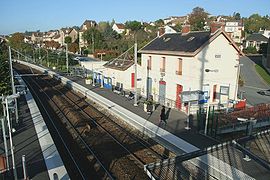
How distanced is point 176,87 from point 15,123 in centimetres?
1404

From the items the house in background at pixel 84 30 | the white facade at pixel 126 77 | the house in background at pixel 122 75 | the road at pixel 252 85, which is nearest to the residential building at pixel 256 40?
the road at pixel 252 85

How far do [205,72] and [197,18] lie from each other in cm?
8992

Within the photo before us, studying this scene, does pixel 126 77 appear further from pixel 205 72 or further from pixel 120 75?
pixel 205 72

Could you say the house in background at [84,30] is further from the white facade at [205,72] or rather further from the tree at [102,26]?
the white facade at [205,72]

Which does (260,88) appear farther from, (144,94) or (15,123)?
(15,123)

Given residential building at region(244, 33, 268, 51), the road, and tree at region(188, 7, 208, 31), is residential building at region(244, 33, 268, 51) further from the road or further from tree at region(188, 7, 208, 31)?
the road

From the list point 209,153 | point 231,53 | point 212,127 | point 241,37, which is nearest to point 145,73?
point 231,53

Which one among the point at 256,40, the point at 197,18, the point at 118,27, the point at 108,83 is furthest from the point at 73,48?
the point at 108,83

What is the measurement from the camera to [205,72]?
23234mm

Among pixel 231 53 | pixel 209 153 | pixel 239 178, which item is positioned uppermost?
pixel 231 53

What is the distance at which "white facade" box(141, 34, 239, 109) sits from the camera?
2297 cm

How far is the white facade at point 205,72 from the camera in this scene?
23.0 m

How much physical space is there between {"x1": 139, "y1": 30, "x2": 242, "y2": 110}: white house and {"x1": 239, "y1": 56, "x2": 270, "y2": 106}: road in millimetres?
5467

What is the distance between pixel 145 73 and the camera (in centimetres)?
2950
